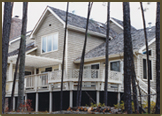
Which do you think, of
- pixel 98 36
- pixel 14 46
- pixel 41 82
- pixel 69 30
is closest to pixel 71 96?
pixel 41 82

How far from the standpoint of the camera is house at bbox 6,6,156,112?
14.4 metres

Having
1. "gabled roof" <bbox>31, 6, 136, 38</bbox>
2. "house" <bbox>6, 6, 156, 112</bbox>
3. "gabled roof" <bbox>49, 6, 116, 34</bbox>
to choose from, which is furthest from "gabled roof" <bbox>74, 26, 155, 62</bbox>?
"gabled roof" <bbox>49, 6, 116, 34</bbox>

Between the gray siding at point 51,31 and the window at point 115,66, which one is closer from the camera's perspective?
the window at point 115,66

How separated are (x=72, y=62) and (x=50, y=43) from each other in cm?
260

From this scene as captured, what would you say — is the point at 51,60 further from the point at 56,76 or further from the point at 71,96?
the point at 71,96

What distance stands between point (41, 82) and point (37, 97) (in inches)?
38.9

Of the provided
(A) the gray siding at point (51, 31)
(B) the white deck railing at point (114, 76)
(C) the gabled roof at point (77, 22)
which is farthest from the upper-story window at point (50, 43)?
(B) the white deck railing at point (114, 76)

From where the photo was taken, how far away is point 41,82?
16062 mm

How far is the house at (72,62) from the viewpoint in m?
14.4

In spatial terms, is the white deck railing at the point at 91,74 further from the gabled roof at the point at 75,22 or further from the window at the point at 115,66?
the gabled roof at the point at 75,22

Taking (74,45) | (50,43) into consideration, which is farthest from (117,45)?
(50,43)

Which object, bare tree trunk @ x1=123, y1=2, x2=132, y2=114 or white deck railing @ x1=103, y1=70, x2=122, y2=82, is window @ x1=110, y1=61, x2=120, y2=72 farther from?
bare tree trunk @ x1=123, y1=2, x2=132, y2=114

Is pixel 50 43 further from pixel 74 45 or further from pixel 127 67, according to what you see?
pixel 127 67

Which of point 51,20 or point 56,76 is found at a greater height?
point 51,20
